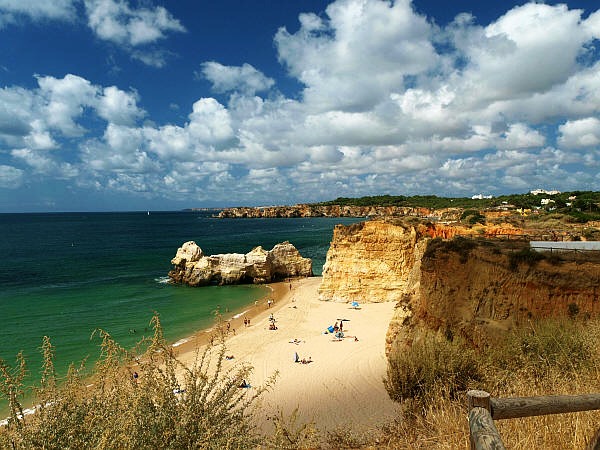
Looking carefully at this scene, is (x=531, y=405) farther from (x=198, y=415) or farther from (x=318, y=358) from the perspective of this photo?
(x=318, y=358)

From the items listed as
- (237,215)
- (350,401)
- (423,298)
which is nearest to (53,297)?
(350,401)

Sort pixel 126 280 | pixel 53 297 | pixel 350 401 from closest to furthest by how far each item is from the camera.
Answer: pixel 350 401, pixel 53 297, pixel 126 280

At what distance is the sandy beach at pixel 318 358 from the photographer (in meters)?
12.8

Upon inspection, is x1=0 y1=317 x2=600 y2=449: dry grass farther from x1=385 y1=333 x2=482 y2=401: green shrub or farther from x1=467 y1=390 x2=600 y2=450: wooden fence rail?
x1=467 y1=390 x2=600 y2=450: wooden fence rail

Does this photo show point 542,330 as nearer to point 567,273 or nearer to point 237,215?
point 567,273

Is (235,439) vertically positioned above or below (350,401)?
above

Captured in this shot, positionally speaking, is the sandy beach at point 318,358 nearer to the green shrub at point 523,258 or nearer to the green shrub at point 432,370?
the green shrub at point 432,370

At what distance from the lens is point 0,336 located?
74.4 ft

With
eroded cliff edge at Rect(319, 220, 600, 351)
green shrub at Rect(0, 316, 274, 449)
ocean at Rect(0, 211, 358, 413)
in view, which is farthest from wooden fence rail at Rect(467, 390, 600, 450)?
ocean at Rect(0, 211, 358, 413)

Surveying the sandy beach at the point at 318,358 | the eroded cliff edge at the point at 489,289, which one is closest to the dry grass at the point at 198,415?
the sandy beach at the point at 318,358

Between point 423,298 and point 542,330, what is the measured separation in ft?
11.6

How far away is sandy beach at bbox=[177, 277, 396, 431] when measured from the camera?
41.9 feet

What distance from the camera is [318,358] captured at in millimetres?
18484

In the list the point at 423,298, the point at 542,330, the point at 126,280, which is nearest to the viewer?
the point at 542,330
